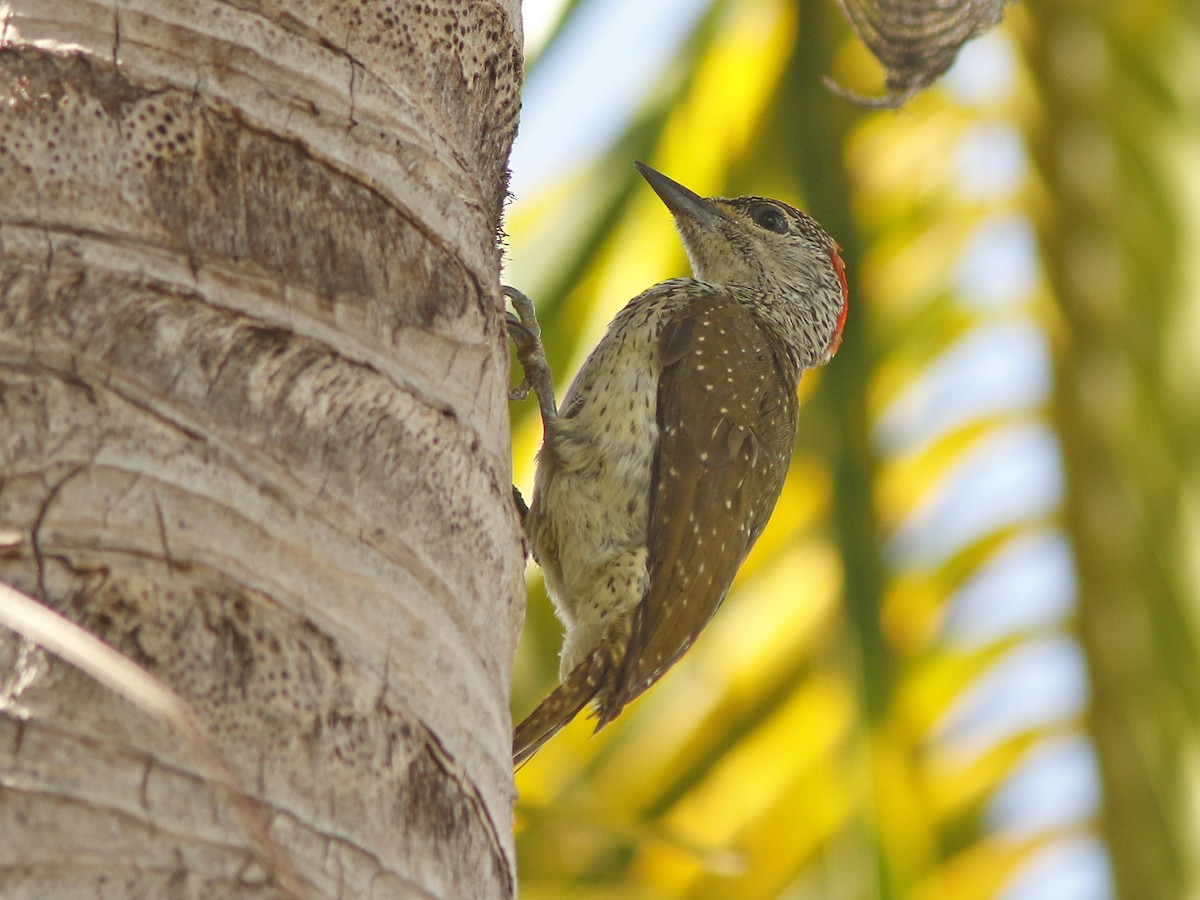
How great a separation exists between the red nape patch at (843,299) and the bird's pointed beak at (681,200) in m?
0.40

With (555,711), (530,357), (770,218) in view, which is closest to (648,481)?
(530,357)

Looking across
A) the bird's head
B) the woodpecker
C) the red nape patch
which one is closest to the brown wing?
the woodpecker

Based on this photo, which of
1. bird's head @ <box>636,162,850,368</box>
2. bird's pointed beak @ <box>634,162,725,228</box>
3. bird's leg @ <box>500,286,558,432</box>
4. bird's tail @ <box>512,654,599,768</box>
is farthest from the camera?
bird's head @ <box>636,162,850,368</box>

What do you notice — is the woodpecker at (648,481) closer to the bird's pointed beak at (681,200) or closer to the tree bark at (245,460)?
the bird's pointed beak at (681,200)

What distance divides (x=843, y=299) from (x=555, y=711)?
6.18 ft

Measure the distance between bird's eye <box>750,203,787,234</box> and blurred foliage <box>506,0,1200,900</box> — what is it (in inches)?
3.4

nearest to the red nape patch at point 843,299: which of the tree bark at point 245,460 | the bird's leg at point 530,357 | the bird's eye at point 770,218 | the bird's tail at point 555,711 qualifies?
the bird's eye at point 770,218

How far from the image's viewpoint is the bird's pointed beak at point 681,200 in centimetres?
409

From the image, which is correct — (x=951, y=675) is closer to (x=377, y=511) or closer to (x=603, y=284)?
(x=603, y=284)

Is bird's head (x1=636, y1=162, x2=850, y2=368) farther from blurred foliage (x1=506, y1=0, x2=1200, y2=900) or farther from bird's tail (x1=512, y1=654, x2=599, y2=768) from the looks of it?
bird's tail (x1=512, y1=654, x2=599, y2=768)

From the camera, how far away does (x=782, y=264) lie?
15.5 ft

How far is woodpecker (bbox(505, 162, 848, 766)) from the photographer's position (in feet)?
11.4

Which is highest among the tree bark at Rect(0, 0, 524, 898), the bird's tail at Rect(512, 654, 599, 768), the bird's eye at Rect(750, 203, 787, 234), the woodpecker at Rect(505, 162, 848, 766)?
the bird's eye at Rect(750, 203, 787, 234)

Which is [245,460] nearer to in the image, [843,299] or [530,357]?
[530,357]
